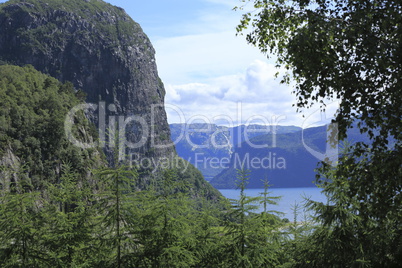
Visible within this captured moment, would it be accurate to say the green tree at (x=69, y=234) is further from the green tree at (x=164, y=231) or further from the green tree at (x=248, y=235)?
the green tree at (x=248, y=235)

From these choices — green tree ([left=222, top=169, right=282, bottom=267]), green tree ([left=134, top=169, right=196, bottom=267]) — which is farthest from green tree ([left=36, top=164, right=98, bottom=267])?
green tree ([left=222, top=169, right=282, bottom=267])

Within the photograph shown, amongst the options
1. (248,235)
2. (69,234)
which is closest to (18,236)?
(69,234)

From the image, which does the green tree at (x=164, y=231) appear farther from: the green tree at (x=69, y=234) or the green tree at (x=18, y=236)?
the green tree at (x=18, y=236)

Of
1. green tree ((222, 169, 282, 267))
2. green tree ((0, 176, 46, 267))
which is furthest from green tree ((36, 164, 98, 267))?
green tree ((222, 169, 282, 267))

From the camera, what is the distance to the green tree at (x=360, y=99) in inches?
273

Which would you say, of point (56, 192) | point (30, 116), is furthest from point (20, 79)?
point (56, 192)

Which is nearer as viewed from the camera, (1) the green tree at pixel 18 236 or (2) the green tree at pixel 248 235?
(1) the green tree at pixel 18 236

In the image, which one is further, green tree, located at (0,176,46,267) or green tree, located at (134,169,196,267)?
green tree, located at (134,169,196,267)

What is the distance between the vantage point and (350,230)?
349 inches

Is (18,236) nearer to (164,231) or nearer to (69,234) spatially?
(69,234)

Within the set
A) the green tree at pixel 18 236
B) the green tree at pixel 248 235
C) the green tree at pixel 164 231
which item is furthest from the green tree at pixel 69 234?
the green tree at pixel 248 235

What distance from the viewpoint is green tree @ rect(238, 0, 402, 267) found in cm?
694

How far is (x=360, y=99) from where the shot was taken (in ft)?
24.2

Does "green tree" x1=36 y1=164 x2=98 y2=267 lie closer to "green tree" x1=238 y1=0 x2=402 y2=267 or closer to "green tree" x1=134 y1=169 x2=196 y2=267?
"green tree" x1=134 y1=169 x2=196 y2=267
